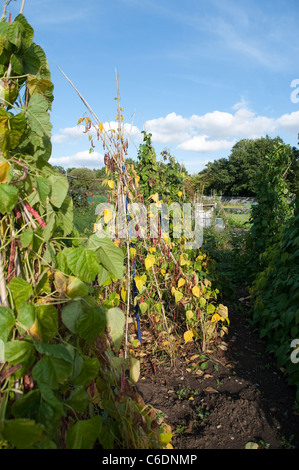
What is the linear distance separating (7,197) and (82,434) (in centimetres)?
70

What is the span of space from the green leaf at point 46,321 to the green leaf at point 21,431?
8.1 inches

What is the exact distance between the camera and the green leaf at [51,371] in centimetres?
84

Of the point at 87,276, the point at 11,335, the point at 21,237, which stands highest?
the point at 21,237

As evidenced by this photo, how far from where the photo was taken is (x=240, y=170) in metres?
49.1

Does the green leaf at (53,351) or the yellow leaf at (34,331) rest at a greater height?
the yellow leaf at (34,331)

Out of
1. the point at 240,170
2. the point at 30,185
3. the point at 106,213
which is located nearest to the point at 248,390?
the point at 106,213

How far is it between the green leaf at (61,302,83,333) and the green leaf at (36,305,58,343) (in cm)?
5

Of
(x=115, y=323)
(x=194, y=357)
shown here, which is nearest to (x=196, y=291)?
(x=194, y=357)

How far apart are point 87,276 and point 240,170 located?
5117cm

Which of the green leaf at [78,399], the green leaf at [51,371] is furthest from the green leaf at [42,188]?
the green leaf at [78,399]

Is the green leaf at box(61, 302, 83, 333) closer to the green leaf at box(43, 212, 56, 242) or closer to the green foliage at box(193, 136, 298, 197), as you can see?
the green leaf at box(43, 212, 56, 242)

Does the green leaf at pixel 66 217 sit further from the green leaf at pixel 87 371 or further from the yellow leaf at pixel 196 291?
the yellow leaf at pixel 196 291

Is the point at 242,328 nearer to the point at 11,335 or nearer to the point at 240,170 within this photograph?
the point at 11,335
